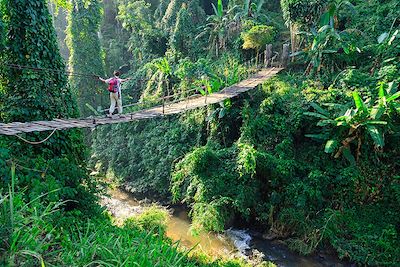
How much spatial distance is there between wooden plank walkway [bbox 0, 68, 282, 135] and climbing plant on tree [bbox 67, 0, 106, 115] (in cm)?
537

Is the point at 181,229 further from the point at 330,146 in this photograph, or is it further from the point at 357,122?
the point at 357,122

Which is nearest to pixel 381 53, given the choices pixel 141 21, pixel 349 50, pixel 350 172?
pixel 349 50

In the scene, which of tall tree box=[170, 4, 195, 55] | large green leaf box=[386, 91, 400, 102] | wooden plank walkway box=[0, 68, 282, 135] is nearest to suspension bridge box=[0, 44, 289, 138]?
wooden plank walkway box=[0, 68, 282, 135]

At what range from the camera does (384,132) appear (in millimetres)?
5805

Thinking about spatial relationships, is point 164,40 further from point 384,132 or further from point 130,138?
point 384,132

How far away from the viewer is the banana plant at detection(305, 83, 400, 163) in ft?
Answer: 18.1

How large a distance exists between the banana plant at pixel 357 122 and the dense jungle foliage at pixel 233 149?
0.03 m

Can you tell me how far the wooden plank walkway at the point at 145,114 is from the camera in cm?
393

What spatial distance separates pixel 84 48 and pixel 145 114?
7.00 m

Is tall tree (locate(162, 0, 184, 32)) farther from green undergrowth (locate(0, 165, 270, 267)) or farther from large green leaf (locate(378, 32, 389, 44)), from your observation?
green undergrowth (locate(0, 165, 270, 267))


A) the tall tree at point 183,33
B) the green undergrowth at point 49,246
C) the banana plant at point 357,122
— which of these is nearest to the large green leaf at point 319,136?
the banana plant at point 357,122

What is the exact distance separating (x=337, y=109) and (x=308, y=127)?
27.2 inches

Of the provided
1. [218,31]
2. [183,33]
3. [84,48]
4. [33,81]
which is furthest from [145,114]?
[84,48]

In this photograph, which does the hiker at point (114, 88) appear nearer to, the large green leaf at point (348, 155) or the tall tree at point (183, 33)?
the large green leaf at point (348, 155)
